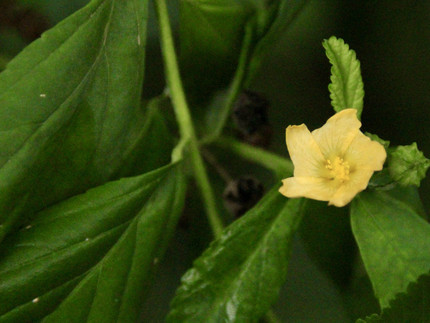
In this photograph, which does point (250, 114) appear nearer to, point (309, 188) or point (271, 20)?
point (271, 20)

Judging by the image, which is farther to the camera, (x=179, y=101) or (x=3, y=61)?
(x=3, y=61)

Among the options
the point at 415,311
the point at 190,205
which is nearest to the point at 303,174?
the point at 415,311

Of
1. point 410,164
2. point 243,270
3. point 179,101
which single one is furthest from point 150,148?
point 410,164

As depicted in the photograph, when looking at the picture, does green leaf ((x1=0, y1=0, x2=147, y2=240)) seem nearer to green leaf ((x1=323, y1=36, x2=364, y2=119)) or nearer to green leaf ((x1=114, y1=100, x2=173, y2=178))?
green leaf ((x1=114, y1=100, x2=173, y2=178))

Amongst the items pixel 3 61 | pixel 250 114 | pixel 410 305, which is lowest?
pixel 410 305

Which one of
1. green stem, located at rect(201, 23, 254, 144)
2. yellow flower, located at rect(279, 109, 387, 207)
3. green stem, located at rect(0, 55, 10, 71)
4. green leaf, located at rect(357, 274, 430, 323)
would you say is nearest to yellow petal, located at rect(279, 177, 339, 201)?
yellow flower, located at rect(279, 109, 387, 207)

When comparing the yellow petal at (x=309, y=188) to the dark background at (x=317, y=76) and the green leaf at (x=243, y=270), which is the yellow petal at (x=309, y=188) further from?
the dark background at (x=317, y=76)
